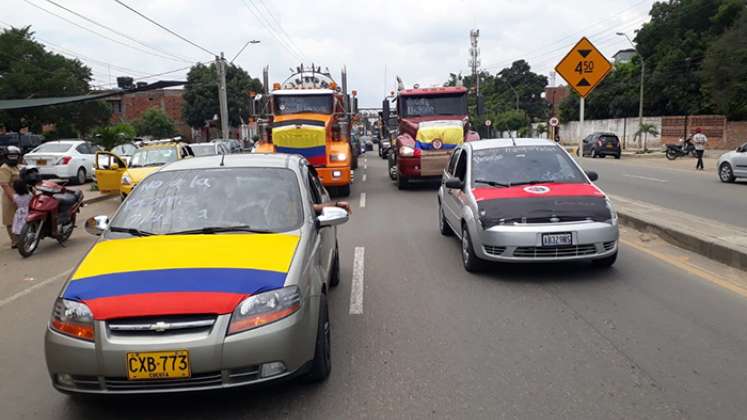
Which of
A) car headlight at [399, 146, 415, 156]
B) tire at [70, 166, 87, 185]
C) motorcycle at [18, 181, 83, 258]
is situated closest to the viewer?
motorcycle at [18, 181, 83, 258]

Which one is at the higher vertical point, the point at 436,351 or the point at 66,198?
the point at 66,198

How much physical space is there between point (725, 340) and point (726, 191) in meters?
14.2

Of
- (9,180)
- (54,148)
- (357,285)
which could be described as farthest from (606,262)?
(54,148)

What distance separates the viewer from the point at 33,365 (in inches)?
204

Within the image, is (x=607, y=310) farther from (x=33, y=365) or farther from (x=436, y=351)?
(x=33, y=365)

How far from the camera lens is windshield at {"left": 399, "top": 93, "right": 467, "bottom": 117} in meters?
21.2

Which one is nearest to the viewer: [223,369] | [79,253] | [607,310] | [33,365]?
[223,369]

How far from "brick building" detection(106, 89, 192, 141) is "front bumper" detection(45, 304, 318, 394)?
69125 mm

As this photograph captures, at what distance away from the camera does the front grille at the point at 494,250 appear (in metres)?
7.34

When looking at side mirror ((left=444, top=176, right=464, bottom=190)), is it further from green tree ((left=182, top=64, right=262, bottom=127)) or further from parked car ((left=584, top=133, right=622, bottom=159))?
green tree ((left=182, top=64, right=262, bottom=127))

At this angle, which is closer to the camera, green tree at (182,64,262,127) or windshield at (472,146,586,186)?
windshield at (472,146,586,186)

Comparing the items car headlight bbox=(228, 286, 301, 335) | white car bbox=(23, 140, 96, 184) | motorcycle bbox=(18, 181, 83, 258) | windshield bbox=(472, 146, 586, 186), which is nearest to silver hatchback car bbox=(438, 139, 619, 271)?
windshield bbox=(472, 146, 586, 186)

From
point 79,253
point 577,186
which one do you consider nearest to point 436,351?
point 577,186

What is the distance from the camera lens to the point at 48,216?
10.8 metres
